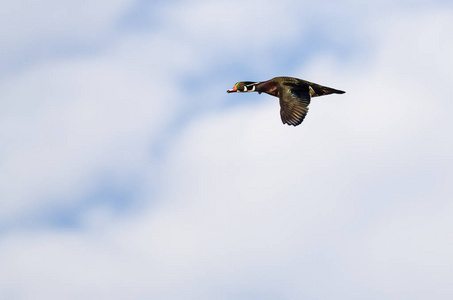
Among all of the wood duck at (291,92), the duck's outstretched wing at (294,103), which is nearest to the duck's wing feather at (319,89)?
the wood duck at (291,92)

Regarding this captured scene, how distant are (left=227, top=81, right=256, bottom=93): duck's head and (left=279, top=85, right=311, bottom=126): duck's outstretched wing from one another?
3566mm

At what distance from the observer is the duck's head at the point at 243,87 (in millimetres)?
55625

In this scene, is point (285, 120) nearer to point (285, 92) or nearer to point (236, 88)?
point (285, 92)

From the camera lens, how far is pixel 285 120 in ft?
165

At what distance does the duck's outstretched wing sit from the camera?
164 feet

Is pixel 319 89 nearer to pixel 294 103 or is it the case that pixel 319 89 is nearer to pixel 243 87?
pixel 294 103

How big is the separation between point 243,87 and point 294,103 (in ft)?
19.8

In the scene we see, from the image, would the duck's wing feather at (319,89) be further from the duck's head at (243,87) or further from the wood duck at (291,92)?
the duck's head at (243,87)

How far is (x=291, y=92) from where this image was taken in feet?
170

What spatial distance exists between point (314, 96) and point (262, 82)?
342 centimetres

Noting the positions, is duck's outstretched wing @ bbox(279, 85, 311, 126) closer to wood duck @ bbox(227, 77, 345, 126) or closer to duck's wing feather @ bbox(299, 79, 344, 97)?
wood duck @ bbox(227, 77, 345, 126)

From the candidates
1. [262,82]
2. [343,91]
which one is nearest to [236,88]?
[262,82]

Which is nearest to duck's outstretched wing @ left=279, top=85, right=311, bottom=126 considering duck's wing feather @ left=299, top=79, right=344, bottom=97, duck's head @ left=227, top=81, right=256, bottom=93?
duck's wing feather @ left=299, top=79, right=344, bottom=97

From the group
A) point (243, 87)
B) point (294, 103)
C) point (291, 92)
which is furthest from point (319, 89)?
point (243, 87)
